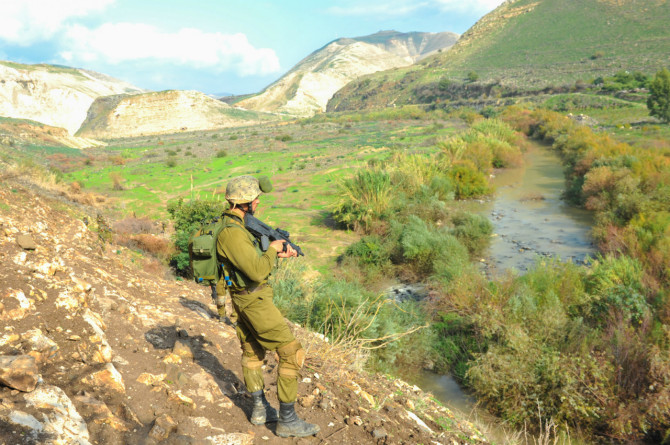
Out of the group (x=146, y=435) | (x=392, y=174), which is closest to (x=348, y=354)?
(x=146, y=435)

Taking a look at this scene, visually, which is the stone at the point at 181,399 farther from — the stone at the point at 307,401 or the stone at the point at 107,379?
the stone at the point at 307,401

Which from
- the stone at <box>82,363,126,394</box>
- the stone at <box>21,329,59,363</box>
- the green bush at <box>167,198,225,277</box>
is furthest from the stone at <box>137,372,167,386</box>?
the green bush at <box>167,198,225,277</box>

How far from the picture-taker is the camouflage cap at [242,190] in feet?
9.55

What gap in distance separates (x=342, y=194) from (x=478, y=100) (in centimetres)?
5231

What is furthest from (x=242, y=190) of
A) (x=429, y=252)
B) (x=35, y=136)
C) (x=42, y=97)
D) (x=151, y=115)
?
(x=42, y=97)

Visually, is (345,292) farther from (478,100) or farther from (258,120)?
(258,120)

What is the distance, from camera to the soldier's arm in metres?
2.76

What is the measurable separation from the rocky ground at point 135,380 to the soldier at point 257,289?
31 cm

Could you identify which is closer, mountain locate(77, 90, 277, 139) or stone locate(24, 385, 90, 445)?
stone locate(24, 385, 90, 445)

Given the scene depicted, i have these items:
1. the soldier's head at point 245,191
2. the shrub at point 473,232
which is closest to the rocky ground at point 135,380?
the soldier's head at point 245,191

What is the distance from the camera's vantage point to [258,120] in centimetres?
8244

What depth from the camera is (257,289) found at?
2906 millimetres

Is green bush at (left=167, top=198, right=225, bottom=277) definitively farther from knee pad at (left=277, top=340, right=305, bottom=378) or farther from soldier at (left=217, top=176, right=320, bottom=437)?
knee pad at (left=277, top=340, right=305, bottom=378)

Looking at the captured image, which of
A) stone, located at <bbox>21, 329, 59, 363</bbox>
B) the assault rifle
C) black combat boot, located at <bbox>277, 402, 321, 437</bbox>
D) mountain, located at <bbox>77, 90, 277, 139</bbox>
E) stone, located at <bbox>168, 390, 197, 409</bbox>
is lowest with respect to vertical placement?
black combat boot, located at <bbox>277, 402, 321, 437</bbox>
